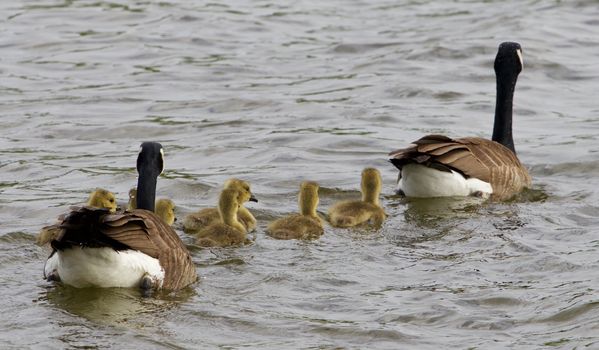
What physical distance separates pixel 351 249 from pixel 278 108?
7.14m

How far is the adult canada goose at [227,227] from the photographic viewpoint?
1147 cm

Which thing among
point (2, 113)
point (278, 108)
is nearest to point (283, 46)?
point (278, 108)

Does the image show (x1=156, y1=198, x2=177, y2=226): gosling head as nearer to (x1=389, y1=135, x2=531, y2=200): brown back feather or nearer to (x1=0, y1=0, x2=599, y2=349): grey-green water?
(x1=0, y1=0, x2=599, y2=349): grey-green water

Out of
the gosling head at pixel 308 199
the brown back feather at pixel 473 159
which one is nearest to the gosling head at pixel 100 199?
the gosling head at pixel 308 199

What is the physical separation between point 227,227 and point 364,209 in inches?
58.9

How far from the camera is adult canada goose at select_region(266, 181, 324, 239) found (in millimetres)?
11711

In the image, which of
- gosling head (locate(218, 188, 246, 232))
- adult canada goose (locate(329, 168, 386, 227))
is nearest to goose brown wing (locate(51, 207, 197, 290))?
gosling head (locate(218, 188, 246, 232))

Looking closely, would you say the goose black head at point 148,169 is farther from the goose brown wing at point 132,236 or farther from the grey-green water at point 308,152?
the goose brown wing at point 132,236

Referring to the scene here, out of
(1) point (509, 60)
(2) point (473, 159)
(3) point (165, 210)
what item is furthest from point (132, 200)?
(1) point (509, 60)

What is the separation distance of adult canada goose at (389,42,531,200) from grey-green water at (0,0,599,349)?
17 centimetres

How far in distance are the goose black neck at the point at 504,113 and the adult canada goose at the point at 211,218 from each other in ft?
12.7

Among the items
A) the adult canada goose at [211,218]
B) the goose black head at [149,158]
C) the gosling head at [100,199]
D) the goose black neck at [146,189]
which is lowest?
the adult canada goose at [211,218]

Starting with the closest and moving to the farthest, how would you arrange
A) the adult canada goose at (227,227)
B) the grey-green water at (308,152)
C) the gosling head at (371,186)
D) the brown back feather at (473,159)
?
the grey-green water at (308,152)
the adult canada goose at (227,227)
the gosling head at (371,186)
the brown back feather at (473,159)

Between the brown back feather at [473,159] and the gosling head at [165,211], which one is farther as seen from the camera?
the brown back feather at [473,159]
